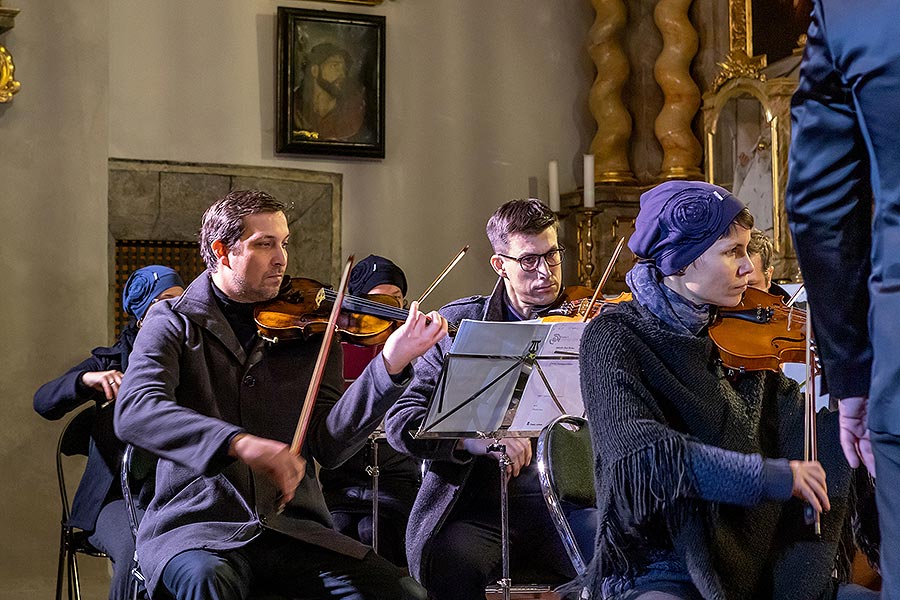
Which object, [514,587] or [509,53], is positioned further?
[509,53]

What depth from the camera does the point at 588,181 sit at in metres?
6.04

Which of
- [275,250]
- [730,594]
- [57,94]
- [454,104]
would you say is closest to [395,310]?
[275,250]

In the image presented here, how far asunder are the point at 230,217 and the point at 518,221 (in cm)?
103

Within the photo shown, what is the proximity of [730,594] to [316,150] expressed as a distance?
14.1ft

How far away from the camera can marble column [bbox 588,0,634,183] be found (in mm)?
6340

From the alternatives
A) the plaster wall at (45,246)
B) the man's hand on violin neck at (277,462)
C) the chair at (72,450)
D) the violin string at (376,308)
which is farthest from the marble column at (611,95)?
the man's hand on violin neck at (277,462)

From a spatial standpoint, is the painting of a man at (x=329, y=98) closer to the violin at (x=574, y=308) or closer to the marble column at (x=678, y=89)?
the marble column at (x=678, y=89)

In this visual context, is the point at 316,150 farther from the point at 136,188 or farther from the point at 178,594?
the point at 178,594

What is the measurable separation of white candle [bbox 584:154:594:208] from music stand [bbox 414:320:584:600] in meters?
3.16

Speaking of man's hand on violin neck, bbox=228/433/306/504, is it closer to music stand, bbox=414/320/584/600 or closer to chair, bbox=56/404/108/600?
music stand, bbox=414/320/584/600

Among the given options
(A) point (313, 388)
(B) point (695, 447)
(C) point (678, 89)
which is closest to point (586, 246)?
(C) point (678, 89)

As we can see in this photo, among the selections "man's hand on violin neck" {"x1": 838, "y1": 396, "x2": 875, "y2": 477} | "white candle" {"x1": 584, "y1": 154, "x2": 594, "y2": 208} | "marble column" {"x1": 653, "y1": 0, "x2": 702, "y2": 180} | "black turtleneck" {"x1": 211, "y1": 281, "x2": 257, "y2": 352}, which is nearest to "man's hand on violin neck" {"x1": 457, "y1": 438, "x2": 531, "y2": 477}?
"black turtleneck" {"x1": 211, "y1": 281, "x2": 257, "y2": 352}

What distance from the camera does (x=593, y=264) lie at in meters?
6.21

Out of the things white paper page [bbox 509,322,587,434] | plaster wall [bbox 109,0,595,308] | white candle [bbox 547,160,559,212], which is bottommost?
white paper page [bbox 509,322,587,434]
